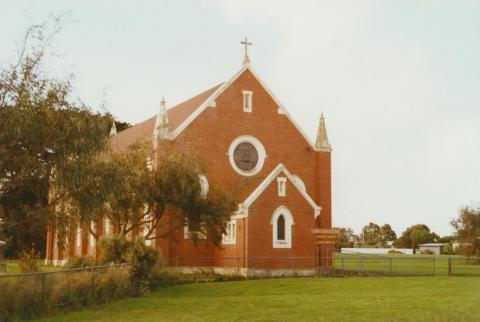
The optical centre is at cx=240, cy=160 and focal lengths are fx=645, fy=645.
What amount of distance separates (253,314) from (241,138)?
25103 millimetres

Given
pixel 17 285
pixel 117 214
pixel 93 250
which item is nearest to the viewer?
pixel 17 285

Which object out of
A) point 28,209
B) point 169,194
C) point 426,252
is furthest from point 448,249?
point 28,209

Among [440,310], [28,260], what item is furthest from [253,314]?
[28,260]

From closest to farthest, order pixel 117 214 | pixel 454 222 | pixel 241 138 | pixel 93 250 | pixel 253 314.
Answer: pixel 253 314 → pixel 117 214 → pixel 241 138 → pixel 93 250 → pixel 454 222

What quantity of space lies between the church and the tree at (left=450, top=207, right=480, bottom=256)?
847 inches

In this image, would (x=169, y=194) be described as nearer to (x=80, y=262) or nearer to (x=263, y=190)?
(x=80, y=262)

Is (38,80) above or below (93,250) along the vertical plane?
above

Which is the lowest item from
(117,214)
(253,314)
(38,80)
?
(253,314)

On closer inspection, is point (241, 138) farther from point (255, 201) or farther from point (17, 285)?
point (17, 285)

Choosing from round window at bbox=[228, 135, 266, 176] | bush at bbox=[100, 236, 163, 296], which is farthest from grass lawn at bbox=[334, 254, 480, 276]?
bush at bbox=[100, 236, 163, 296]

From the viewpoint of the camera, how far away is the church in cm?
3656

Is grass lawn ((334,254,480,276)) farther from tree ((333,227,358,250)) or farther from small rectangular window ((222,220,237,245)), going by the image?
tree ((333,227,358,250))

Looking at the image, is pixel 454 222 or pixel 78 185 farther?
pixel 454 222

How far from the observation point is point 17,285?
61.1 ft
